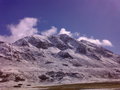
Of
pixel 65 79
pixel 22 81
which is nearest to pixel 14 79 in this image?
pixel 22 81

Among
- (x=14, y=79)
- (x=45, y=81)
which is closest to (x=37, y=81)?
(x=45, y=81)

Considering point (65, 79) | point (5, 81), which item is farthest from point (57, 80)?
point (5, 81)

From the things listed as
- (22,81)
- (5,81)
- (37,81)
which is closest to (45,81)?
(37,81)

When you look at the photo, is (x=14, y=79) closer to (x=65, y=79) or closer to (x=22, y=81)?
(x=22, y=81)

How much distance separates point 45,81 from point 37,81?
6643mm

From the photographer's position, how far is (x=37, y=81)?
196375 millimetres

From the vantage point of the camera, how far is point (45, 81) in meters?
197

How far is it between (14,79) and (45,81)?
25913mm

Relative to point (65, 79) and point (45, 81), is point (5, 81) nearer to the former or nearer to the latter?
point (45, 81)

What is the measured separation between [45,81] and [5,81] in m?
32.5

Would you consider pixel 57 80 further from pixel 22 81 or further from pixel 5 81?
pixel 5 81

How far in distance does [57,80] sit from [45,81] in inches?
396

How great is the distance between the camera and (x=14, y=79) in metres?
197

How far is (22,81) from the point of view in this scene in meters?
194
